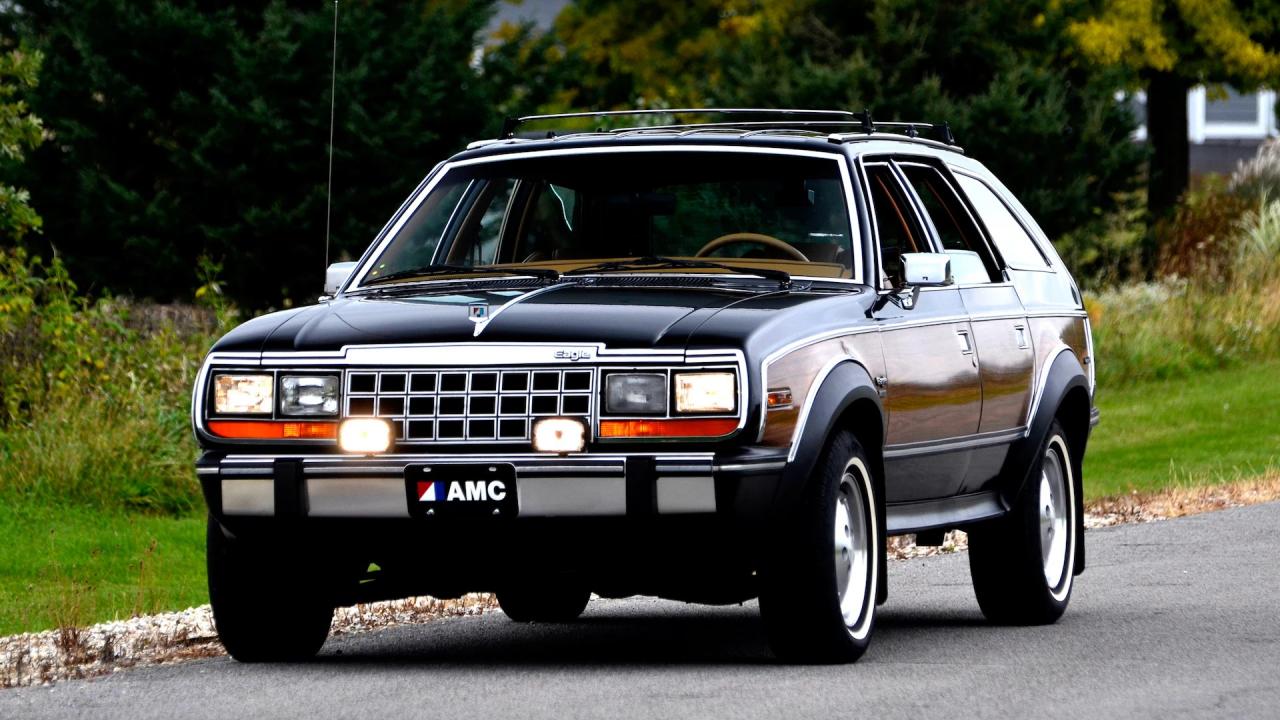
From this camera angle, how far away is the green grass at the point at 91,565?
10359mm

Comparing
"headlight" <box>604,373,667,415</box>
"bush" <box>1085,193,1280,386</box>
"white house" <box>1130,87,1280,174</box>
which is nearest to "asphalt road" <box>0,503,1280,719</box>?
"headlight" <box>604,373,667,415</box>

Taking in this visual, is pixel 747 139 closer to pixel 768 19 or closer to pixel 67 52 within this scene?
pixel 67 52

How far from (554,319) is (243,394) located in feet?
3.37

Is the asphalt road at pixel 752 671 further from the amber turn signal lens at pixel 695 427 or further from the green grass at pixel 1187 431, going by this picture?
the green grass at pixel 1187 431

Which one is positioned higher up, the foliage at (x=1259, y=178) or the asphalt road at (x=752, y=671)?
the foliage at (x=1259, y=178)

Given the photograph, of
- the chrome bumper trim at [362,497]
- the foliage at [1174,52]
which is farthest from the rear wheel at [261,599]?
the foliage at [1174,52]

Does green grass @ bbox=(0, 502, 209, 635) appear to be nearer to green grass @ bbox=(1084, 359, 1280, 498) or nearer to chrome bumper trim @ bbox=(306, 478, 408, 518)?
chrome bumper trim @ bbox=(306, 478, 408, 518)

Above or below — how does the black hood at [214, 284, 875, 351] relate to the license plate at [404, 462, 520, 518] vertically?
above

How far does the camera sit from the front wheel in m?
7.41

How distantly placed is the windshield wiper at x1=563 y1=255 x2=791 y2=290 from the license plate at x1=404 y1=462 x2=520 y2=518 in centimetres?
137

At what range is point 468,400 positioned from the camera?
7.30 meters

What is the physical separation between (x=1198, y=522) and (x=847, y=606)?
5.69 metres

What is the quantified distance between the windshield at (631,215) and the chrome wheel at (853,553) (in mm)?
936

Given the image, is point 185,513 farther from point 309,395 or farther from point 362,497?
point 362,497
